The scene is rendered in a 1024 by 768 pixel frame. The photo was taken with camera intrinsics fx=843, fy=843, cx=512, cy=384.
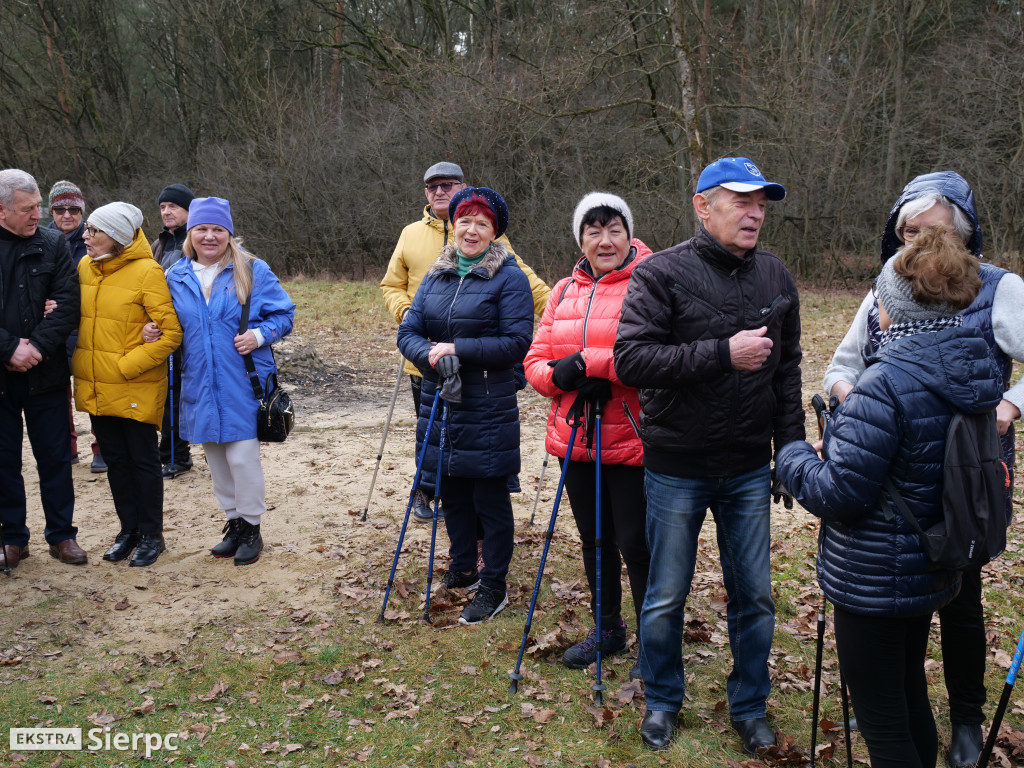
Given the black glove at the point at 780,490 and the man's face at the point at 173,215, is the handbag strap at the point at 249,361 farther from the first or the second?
the black glove at the point at 780,490

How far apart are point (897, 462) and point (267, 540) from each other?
4.40 metres

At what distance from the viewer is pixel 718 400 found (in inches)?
123

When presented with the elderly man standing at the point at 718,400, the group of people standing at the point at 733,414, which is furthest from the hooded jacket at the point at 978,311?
the elderly man standing at the point at 718,400

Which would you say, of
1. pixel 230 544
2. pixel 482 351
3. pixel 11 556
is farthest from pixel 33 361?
pixel 482 351

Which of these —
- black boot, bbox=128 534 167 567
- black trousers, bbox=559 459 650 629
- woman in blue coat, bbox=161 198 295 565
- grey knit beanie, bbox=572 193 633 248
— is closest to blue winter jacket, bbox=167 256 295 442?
woman in blue coat, bbox=161 198 295 565

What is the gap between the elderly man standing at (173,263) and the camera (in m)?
6.83

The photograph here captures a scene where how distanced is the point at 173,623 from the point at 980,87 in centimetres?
2033

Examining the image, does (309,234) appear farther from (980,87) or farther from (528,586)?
(528,586)

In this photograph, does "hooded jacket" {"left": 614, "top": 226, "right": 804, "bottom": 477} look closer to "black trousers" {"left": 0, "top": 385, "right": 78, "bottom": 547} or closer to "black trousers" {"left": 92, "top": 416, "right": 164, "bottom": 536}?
"black trousers" {"left": 92, "top": 416, "right": 164, "bottom": 536}

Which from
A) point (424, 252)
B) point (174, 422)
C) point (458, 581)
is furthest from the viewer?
point (174, 422)

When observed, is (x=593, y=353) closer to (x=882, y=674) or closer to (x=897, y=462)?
(x=897, y=462)

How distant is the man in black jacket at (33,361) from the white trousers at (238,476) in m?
0.93

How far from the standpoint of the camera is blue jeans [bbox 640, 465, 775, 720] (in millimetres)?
3244

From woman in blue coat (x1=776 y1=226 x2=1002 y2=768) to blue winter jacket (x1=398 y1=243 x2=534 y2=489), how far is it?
6.63 feet
